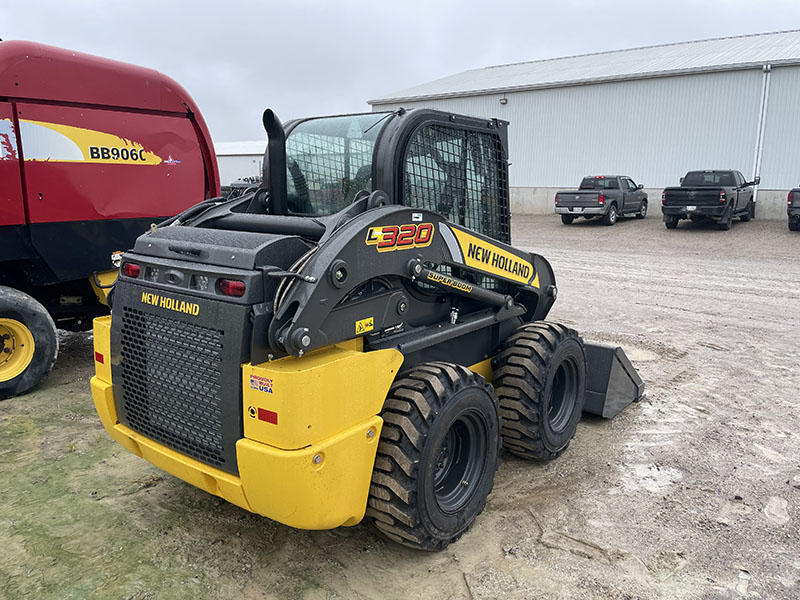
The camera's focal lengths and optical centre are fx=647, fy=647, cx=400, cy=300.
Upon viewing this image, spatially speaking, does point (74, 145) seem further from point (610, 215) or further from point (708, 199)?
point (610, 215)

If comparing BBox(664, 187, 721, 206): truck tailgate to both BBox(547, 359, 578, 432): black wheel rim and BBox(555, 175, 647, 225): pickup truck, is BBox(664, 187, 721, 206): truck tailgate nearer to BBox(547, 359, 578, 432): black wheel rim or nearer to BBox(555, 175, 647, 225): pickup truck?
BBox(555, 175, 647, 225): pickup truck

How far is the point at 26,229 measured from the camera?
5773 millimetres

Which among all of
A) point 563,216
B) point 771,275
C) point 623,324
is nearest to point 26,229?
point 623,324

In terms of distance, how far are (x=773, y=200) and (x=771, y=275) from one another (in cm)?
1042

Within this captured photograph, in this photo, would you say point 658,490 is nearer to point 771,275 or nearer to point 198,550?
point 198,550

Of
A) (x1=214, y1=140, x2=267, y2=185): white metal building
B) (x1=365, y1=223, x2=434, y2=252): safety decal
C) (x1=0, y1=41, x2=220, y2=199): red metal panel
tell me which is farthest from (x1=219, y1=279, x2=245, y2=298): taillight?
(x1=214, y1=140, x2=267, y2=185): white metal building

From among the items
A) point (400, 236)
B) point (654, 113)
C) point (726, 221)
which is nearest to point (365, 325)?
point (400, 236)

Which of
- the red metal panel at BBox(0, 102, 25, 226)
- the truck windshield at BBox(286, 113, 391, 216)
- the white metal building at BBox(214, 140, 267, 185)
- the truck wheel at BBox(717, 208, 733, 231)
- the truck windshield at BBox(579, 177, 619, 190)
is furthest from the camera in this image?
the white metal building at BBox(214, 140, 267, 185)

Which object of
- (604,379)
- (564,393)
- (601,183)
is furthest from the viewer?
(601,183)

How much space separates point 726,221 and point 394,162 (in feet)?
59.7

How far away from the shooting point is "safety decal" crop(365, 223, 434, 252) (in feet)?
10.5

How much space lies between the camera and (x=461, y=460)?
3787mm

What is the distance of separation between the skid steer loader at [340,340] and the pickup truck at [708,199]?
653 inches

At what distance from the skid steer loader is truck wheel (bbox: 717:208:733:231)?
16.9 metres
